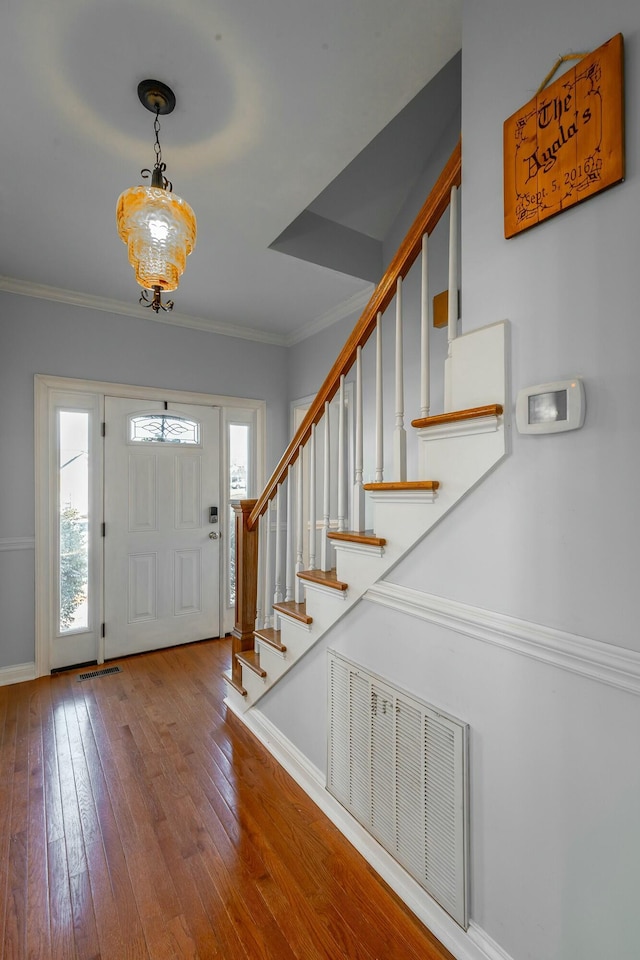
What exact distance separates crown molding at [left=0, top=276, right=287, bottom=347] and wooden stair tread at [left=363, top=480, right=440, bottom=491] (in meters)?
2.87

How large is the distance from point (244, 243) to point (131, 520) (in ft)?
7.31

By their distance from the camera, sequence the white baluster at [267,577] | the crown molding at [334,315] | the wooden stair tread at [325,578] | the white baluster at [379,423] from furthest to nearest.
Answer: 1. the crown molding at [334,315]
2. the white baluster at [267,577]
3. the wooden stair tread at [325,578]
4. the white baluster at [379,423]

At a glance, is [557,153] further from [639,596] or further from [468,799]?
[468,799]

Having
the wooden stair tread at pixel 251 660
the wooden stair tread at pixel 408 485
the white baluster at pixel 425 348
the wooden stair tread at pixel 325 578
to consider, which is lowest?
the wooden stair tread at pixel 251 660

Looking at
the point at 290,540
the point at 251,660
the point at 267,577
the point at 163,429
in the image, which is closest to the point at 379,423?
the point at 290,540

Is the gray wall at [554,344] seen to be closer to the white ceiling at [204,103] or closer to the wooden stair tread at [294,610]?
the white ceiling at [204,103]

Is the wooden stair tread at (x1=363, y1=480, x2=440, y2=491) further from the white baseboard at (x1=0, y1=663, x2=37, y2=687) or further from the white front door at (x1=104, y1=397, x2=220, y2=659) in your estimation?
the white baseboard at (x1=0, y1=663, x2=37, y2=687)

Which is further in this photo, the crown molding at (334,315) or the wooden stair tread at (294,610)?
the crown molding at (334,315)

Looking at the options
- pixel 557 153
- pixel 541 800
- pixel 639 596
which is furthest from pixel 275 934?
pixel 557 153

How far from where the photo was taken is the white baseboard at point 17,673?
10.1ft

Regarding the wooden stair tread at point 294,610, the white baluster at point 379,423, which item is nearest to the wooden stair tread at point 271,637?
the wooden stair tread at point 294,610

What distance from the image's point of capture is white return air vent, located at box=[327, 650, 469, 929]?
1270 mm

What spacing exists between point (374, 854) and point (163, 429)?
10.4 feet

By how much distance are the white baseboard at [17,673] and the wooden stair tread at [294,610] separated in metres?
2.17
